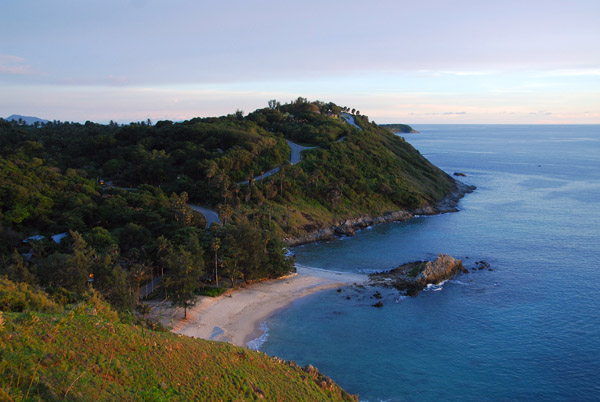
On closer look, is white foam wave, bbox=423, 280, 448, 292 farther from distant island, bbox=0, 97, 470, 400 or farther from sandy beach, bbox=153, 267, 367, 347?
distant island, bbox=0, 97, 470, 400

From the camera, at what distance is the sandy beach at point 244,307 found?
39562 millimetres

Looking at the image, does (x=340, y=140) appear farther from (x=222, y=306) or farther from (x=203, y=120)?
(x=222, y=306)

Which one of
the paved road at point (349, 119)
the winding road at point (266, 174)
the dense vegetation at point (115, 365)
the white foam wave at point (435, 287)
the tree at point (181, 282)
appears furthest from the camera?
the paved road at point (349, 119)

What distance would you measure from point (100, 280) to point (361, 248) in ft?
137

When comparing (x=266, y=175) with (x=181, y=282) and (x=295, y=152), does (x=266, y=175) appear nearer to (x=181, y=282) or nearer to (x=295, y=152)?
(x=295, y=152)

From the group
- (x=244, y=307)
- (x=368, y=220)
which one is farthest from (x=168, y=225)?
(x=368, y=220)

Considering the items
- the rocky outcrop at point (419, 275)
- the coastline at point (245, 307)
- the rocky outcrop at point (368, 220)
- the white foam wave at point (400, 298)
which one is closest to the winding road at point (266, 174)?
the rocky outcrop at point (368, 220)

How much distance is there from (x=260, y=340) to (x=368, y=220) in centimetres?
5106

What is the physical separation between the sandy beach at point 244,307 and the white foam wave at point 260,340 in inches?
16.8

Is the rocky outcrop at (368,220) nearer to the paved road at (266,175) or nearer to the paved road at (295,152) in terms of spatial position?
the paved road at (266,175)

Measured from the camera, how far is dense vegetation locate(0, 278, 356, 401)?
17.2 meters

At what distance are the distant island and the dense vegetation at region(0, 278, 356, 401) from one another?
0.09m

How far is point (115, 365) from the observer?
20281 millimetres

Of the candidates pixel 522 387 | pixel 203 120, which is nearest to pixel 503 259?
pixel 522 387
